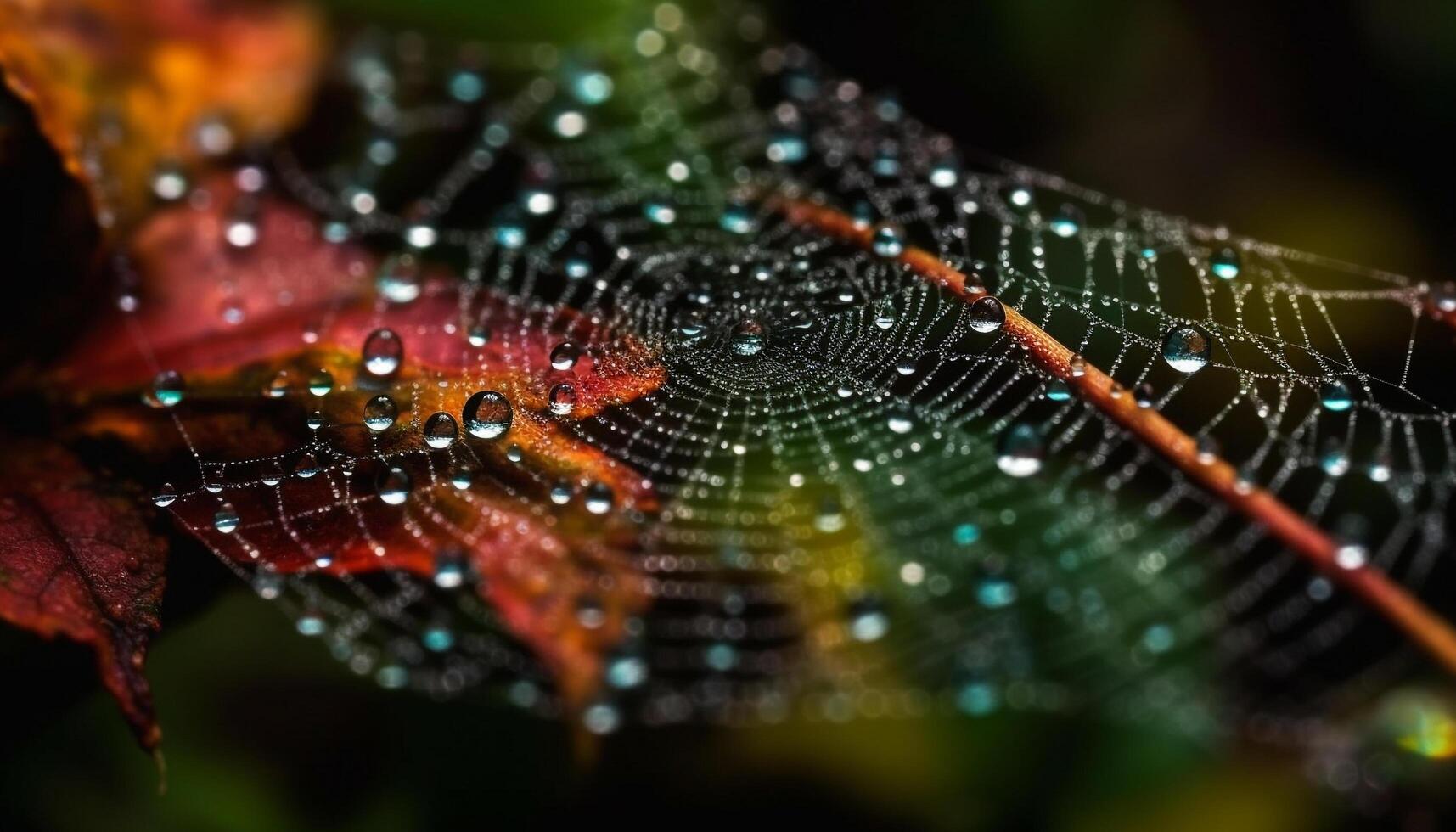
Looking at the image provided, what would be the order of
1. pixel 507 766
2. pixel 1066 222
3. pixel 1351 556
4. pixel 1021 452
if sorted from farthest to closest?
pixel 1066 222, pixel 507 766, pixel 1021 452, pixel 1351 556

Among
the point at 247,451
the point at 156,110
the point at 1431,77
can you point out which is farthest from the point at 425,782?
the point at 1431,77

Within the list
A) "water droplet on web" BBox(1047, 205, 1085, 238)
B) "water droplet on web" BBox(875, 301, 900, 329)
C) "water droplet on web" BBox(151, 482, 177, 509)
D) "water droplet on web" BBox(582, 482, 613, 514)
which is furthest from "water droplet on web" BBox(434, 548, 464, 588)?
"water droplet on web" BBox(1047, 205, 1085, 238)

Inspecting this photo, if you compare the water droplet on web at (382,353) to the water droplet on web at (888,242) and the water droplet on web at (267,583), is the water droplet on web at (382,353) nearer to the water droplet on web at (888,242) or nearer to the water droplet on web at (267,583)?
the water droplet on web at (267,583)

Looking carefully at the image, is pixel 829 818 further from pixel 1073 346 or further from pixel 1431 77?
pixel 1431 77

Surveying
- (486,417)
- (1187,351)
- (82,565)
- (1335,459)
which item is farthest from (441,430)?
(1335,459)

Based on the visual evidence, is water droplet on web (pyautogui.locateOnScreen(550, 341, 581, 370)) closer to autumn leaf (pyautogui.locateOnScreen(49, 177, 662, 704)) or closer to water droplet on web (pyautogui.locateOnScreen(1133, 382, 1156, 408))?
autumn leaf (pyautogui.locateOnScreen(49, 177, 662, 704))

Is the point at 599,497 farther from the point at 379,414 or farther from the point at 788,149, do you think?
the point at 788,149
